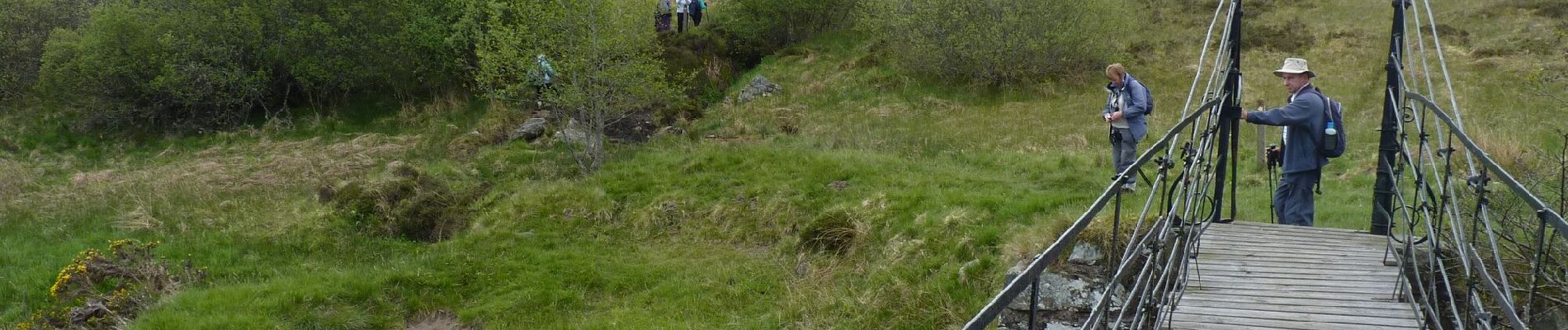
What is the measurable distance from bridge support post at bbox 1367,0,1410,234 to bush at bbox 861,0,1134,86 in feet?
44.8

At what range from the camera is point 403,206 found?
16.4 m

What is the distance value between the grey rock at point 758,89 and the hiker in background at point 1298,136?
53.1 feet

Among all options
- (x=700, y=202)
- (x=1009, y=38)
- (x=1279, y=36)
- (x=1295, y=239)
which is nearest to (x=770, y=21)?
(x=1009, y=38)

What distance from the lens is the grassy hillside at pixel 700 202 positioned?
12.1 metres

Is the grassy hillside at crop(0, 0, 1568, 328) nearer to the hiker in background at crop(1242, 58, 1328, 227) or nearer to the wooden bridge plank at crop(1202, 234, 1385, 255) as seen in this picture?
the hiker in background at crop(1242, 58, 1328, 227)

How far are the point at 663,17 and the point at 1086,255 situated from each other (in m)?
21.7

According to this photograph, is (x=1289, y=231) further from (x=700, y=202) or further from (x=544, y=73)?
(x=544, y=73)

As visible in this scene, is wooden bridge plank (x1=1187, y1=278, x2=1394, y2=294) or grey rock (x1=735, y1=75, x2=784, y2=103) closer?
wooden bridge plank (x1=1187, y1=278, x2=1394, y2=294)

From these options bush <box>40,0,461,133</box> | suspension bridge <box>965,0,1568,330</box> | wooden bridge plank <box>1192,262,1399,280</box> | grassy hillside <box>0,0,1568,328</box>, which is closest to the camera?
suspension bridge <box>965,0,1568,330</box>

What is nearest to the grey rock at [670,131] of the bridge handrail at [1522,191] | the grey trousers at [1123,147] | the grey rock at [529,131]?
the grey rock at [529,131]

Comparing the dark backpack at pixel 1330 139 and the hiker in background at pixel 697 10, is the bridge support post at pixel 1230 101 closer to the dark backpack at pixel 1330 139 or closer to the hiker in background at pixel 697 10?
the dark backpack at pixel 1330 139

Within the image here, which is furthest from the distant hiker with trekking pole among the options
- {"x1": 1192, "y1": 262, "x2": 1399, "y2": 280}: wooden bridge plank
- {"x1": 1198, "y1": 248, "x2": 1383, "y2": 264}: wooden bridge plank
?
{"x1": 1192, "y1": 262, "x2": 1399, "y2": 280}: wooden bridge plank

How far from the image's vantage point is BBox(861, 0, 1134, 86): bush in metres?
21.9

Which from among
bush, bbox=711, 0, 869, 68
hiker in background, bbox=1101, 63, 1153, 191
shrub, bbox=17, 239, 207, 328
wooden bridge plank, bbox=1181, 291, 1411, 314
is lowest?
shrub, bbox=17, 239, 207, 328
